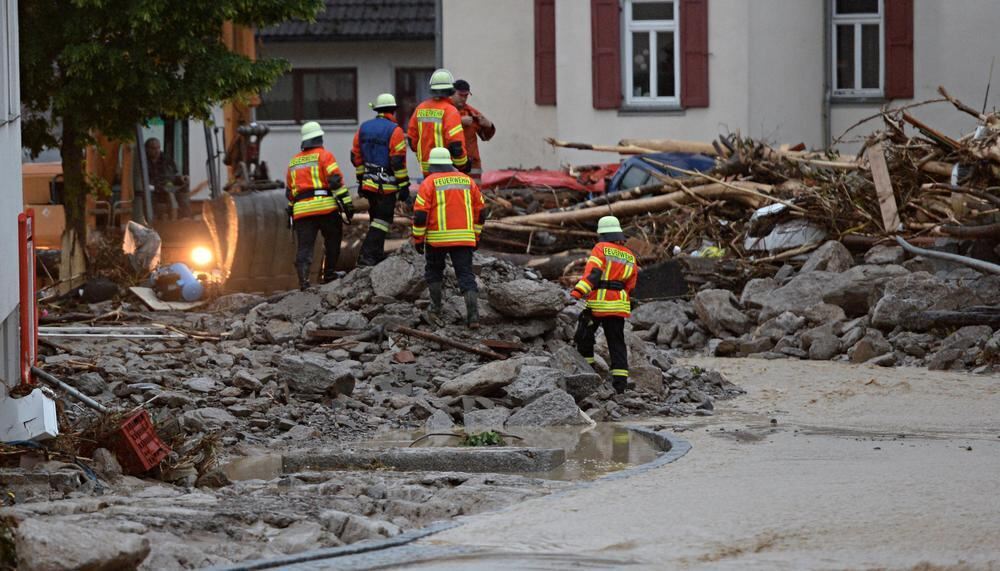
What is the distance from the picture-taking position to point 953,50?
26094mm

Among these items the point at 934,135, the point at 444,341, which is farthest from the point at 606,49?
the point at 444,341

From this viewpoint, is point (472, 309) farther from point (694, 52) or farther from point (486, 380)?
point (694, 52)

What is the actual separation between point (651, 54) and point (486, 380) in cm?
1298

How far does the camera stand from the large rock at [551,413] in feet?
42.1

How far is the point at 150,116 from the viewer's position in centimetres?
2114

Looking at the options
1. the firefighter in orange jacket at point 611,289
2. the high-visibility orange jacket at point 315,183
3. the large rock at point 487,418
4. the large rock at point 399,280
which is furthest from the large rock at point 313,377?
the high-visibility orange jacket at point 315,183

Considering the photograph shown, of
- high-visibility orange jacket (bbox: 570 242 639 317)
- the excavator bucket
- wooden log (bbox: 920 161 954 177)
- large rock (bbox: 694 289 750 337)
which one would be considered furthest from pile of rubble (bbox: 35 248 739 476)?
wooden log (bbox: 920 161 954 177)

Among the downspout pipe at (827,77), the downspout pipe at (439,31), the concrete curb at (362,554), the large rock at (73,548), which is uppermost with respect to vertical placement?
the downspout pipe at (439,31)

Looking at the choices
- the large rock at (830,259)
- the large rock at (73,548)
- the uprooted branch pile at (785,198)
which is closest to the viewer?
the large rock at (73,548)

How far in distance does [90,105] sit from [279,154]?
18.6 m

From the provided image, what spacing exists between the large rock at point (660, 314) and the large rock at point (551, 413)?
611 centimetres

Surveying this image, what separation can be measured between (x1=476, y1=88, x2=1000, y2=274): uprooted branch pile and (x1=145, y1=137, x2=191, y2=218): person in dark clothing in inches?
243

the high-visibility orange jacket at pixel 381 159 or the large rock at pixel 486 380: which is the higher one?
the high-visibility orange jacket at pixel 381 159

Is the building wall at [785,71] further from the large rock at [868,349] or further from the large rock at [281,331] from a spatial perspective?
the large rock at [281,331]
